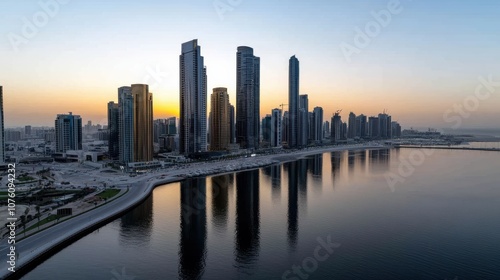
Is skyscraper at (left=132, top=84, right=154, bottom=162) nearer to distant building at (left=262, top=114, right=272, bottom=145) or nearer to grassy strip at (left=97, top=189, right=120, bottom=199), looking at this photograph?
grassy strip at (left=97, top=189, right=120, bottom=199)

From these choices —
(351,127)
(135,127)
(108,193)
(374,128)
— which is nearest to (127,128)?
(135,127)

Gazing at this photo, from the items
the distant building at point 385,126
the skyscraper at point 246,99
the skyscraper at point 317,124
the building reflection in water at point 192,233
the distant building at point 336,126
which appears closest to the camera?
the building reflection in water at point 192,233

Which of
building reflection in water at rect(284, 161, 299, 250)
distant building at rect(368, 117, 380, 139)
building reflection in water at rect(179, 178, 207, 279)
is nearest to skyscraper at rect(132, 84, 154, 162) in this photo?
building reflection in water at rect(179, 178, 207, 279)

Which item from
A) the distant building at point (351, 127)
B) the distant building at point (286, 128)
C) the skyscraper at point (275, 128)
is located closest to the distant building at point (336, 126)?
the distant building at point (351, 127)

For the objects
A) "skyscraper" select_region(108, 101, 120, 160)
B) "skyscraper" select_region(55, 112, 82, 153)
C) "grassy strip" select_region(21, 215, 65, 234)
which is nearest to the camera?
"grassy strip" select_region(21, 215, 65, 234)

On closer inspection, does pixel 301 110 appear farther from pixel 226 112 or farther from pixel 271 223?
pixel 271 223

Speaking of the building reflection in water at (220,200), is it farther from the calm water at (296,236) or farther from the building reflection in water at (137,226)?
the building reflection in water at (137,226)

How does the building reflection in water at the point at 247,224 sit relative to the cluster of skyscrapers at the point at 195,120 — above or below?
below

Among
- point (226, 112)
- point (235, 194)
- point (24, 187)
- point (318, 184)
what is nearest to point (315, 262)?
point (235, 194)
